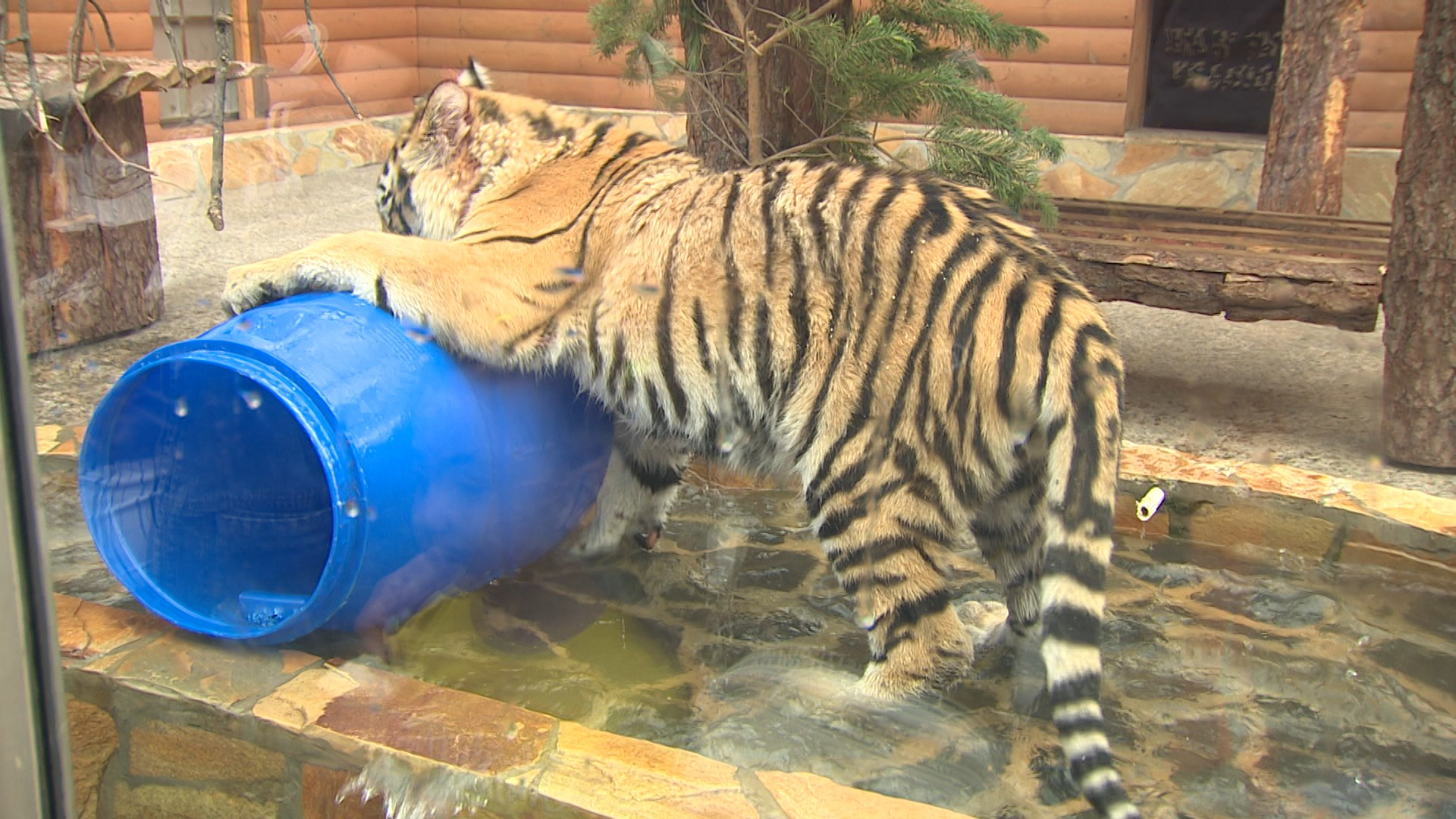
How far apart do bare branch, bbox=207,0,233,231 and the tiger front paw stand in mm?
516

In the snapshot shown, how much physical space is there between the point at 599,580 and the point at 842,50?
69.7 inches

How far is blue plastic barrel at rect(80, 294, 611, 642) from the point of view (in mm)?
2344

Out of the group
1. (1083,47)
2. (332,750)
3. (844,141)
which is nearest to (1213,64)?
(1083,47)

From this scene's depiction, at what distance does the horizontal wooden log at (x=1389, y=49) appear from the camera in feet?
21.1

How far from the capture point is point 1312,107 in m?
6.32

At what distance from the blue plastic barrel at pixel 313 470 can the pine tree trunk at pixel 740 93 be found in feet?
5.22

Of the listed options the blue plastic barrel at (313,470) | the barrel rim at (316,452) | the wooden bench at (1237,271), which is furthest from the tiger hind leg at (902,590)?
the wooden bench at (1237,271)

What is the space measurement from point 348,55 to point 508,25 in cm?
50

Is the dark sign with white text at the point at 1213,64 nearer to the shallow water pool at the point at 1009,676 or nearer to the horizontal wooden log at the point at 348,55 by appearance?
the shallow water pool at the point at 1009,676

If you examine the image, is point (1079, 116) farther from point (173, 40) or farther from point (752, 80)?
point (173, 40)

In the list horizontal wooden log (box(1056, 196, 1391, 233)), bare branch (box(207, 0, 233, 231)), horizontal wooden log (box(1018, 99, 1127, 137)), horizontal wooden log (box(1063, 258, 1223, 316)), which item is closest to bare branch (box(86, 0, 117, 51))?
bare branch (box(207, 0, 233, 231))

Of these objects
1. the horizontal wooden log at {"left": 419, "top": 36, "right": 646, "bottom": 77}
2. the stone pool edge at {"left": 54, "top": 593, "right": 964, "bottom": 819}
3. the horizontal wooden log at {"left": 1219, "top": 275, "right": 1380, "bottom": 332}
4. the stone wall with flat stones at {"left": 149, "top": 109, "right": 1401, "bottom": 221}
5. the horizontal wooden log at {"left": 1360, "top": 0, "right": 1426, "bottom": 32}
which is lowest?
the stone pool edge at {"left": 54, "top": 593, "right": 964, "bottom": 819}

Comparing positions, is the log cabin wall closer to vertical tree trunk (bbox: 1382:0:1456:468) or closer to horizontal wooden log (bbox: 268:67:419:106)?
horizontal wooden log (bbox: 268:67:419:106)

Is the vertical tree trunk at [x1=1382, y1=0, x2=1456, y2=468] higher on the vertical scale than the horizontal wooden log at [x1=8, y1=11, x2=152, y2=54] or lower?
lower
